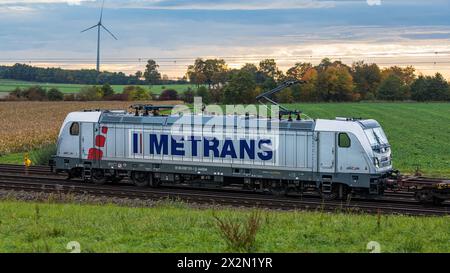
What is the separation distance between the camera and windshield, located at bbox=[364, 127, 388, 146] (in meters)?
26.9

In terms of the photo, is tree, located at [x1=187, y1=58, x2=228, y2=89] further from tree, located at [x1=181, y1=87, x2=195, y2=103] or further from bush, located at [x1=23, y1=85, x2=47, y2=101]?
bush, located at [x1=23, y1=85, x2=47, y2=101]

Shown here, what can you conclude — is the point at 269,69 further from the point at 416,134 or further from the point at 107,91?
the point at 416,134

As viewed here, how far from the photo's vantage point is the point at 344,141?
26.8m

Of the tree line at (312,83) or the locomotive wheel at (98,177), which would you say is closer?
the locomotive wheel at (98,177)

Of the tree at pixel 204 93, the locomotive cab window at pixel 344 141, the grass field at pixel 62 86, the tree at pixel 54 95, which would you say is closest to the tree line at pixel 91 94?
the tree at pixel 54 95

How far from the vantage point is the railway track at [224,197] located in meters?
24.8

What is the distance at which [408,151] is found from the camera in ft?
164

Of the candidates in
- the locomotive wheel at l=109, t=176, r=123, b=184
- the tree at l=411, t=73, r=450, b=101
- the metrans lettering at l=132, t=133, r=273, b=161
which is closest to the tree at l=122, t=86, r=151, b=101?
the tree at l=411, t=73, r=450, b=101

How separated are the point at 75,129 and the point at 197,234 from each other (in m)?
19.7

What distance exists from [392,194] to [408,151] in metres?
22.0

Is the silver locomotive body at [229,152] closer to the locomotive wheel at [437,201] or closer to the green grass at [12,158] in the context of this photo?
the locomotive wheel at [437,201]

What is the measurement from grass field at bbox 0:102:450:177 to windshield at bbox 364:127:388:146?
1001 centimetres

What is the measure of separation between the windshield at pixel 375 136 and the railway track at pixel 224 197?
2.40m
